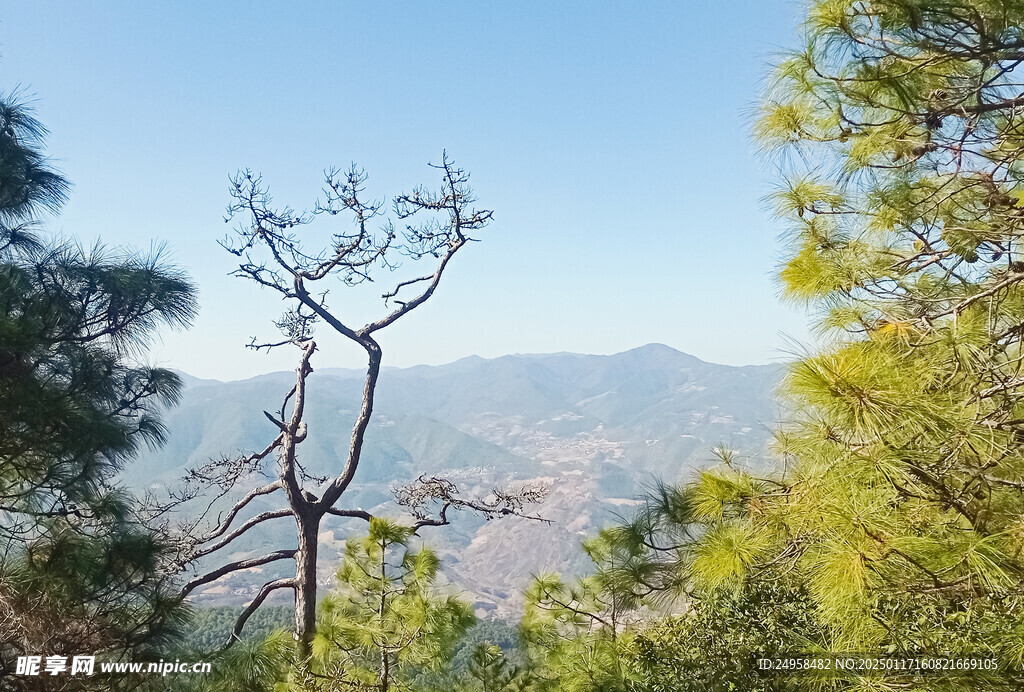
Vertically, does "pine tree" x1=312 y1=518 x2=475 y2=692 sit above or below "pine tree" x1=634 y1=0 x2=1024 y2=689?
below

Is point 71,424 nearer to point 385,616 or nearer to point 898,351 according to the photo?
point 385,616

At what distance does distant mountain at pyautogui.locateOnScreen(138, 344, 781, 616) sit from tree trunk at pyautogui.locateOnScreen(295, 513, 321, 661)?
574 millimetres

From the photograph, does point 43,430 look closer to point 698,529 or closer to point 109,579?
point 109,579

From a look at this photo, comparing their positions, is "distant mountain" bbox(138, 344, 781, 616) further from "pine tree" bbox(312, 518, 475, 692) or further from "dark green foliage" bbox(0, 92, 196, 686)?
"dark green foliage" bbox(0, 92, 196, 686)

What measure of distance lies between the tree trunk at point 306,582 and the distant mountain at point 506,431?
1.88 feet

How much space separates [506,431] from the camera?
58.9 m

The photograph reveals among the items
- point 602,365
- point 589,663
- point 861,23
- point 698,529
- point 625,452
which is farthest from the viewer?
point 602,365

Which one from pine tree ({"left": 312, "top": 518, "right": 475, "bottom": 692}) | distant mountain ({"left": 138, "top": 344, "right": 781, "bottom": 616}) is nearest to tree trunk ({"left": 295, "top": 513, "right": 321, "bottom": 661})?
pine tree ({"left": 312, "top": 518, "right": 475, "bottom": 692})

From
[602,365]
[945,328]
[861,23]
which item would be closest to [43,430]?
[945,328]

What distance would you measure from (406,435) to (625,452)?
2075cm

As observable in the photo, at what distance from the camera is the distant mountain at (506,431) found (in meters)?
24.9

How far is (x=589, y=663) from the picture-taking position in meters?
2.19

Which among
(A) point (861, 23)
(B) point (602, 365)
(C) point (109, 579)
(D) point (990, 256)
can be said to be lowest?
(C) point (109, 579)

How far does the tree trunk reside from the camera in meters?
2.63
